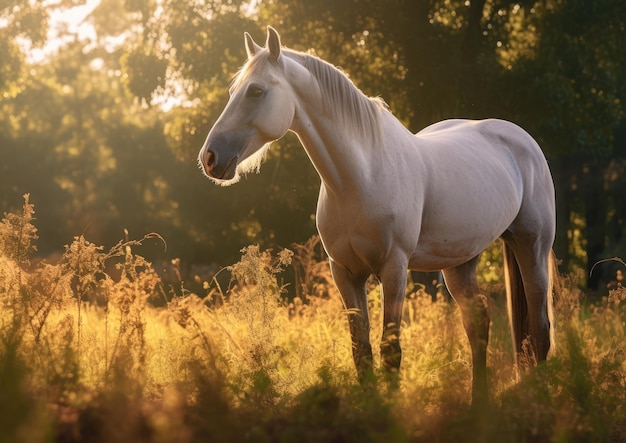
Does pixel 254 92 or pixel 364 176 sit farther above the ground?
pixel 254 92

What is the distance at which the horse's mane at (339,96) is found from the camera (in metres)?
5.45

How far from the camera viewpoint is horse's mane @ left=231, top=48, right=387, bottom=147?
545 centimetres

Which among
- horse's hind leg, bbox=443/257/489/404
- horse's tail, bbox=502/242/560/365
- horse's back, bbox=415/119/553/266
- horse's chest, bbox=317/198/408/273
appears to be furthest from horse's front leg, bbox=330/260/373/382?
horse's tail, bbox=502/242/560/365

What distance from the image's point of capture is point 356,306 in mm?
5691

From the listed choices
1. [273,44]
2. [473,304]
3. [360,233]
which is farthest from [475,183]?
[273,44]

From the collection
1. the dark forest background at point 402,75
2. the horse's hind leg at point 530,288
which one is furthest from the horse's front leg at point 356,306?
the dark forest background at point 402,75

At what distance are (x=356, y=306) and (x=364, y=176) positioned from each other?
856mm

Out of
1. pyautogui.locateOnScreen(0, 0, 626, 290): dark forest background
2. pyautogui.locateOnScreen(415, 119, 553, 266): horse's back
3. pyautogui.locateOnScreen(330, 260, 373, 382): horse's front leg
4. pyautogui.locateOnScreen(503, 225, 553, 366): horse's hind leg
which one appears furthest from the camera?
pyautogui.locateOnScreen(0, 0, 626, 290): dark forest background

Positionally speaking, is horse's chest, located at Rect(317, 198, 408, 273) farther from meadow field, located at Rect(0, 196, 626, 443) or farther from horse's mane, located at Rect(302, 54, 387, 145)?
horse's mane, located at Rect(302, 54, 387, 145)

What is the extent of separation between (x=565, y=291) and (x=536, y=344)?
31.4 inches

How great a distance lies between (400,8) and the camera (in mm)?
15305

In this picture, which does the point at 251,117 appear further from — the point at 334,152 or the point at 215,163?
the point at 334,152

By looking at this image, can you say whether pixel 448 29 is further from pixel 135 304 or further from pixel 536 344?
pixel 135 304

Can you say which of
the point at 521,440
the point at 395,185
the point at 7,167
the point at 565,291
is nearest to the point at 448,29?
the point at 565,291
